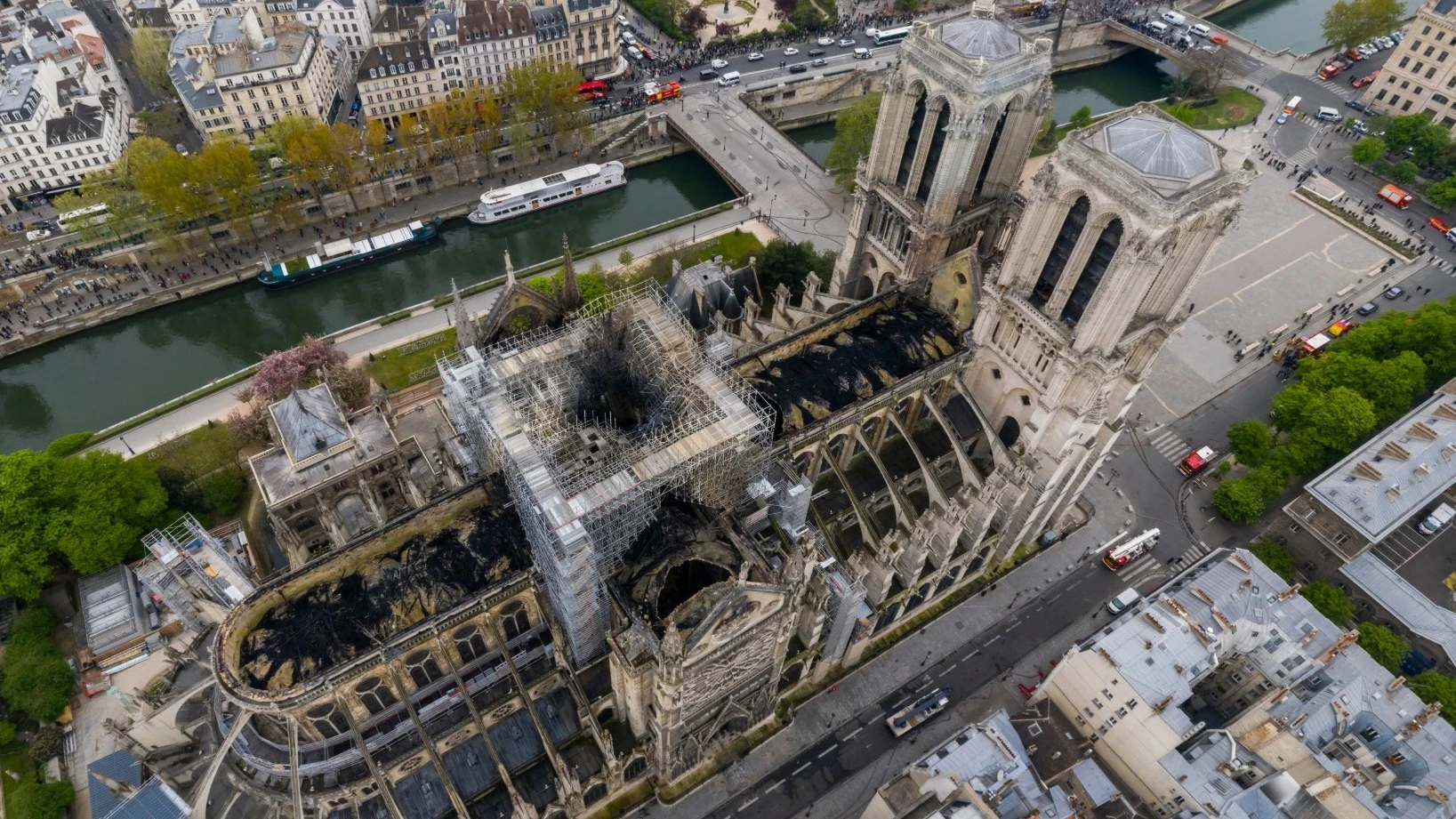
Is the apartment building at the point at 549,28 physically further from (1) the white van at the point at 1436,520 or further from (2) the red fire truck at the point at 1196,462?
(1) the white van at the point at 1436,520

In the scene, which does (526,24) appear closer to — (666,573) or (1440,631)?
(666,573)

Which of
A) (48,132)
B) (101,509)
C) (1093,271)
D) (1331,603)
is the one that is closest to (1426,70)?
(1331,603)

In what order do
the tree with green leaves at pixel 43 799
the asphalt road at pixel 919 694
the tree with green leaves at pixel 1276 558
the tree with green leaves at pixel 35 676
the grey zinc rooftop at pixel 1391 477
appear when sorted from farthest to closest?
1. the tree with green leaves at pixel 1276 558
2. the grey zinc rooftop at pixel 1391 477
3. the asphalt road at pixel 919 694
4. the tree with green leaves at pixel 35 676
5. the tree with green leaves at pixel 43 799

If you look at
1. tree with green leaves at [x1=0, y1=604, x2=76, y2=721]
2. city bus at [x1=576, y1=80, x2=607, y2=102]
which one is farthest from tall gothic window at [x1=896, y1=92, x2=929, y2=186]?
tree with green leaves at [x1=0, y1=604, x2=76, y2=721]

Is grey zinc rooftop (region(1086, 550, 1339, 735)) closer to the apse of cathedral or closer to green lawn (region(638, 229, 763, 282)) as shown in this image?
the apse of cathedral

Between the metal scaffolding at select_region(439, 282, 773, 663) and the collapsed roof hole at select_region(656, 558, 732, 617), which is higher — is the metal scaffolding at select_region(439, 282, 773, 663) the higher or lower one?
the higher one

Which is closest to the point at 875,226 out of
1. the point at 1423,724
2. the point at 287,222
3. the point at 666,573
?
the point at 666,573

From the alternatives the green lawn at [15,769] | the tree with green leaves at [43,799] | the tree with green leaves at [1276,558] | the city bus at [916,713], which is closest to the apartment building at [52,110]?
the green lawn at [15,769]
